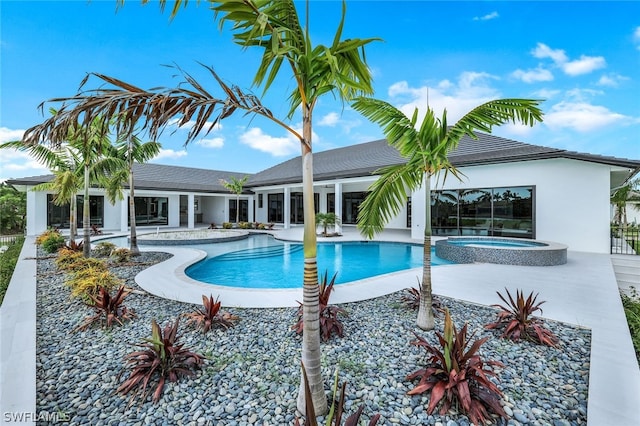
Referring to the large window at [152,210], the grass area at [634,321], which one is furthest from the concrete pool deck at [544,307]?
the large window at [152,210]

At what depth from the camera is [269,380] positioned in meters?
3.58

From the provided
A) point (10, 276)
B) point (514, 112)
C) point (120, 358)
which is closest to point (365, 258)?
point (514, 112)

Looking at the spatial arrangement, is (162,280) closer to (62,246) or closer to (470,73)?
(62,246)

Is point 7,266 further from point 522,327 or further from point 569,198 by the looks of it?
point 569,198

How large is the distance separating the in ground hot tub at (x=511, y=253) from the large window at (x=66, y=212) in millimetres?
26130

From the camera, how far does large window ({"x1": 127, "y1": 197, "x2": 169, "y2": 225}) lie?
2621 centimetres

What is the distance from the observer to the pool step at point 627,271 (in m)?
9.11

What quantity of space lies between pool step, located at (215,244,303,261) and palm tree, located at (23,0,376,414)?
11.6m

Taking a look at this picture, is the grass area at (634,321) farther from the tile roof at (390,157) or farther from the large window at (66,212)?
the large window at (66,212)

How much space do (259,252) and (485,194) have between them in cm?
1241

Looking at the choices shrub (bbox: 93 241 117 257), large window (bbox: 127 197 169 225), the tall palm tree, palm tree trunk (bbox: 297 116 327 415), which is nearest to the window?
large window (bbox: 127 197 169 225)

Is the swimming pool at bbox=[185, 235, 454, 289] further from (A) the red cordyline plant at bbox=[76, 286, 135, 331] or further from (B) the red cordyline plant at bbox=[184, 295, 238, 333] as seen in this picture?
(B) the red cordyline plant at bbox=[184, 295, 238, 333]

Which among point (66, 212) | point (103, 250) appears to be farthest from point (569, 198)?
point (66, 212)

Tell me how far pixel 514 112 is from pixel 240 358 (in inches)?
225
